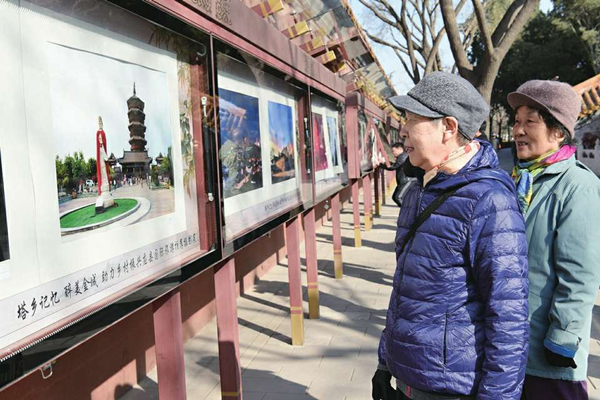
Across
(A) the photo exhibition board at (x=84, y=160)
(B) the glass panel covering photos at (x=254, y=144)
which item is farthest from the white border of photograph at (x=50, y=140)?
(B) the glass panel covering photos at (x=254, y=144)

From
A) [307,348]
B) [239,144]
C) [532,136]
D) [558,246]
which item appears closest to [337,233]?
[307,348]

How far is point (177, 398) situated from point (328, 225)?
34.1ft

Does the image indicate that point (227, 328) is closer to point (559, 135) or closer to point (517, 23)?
point (559, 135)

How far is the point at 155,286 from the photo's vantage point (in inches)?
79.3

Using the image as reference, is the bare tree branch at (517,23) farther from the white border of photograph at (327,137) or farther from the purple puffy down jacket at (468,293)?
the purple puffy down jacket at (468,293)

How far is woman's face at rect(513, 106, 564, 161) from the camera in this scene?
7.80 ft

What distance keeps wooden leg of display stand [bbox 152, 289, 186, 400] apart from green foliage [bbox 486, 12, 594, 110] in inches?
1318

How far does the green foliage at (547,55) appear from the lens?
3177cm

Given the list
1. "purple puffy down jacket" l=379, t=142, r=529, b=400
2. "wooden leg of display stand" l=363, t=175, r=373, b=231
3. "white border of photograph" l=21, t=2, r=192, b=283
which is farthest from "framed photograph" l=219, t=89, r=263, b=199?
"wooden leg of display stand" l=363, t=175, r=373, b=231

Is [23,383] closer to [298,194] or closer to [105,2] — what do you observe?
[105,2]

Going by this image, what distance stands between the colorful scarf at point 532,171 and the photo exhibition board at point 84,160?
1.38 metres

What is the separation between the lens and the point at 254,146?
3477 millimetres

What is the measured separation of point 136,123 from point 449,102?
1079mm

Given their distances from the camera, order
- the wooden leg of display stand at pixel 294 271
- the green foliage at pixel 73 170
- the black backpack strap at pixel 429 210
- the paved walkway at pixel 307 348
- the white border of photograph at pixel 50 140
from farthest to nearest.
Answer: the wooden leg of display stand at pixel 294 271, the paved walkway at pixel 307 348, the black backpack strap at pixel 429 210, the green foliage at pixel 73 170, the white border of photograph at pixel 50 140
